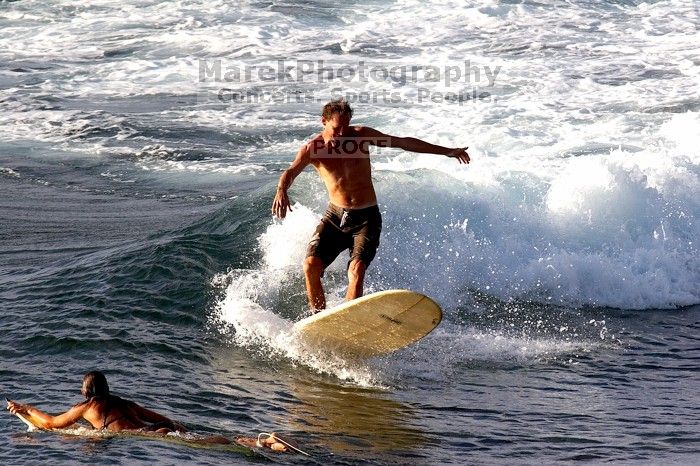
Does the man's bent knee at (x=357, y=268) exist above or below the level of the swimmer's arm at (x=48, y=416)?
above

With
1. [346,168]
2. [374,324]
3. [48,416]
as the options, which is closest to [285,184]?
[346,168]

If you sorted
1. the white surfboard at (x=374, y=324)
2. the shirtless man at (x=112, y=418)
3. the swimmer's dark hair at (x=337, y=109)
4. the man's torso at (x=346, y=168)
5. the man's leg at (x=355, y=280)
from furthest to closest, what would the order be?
1. the man's leg at (x=355, y=280)
2. the man's torso at (x=346, y=168)
3. the swimmer's dark hair at (x=337, y=109)
4. the white surfboard at (x=374, y=324)
5. the shirtless man at (x=112, y=418)

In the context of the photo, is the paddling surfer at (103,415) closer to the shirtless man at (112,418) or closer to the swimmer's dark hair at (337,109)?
the shirtless man at (112,418)

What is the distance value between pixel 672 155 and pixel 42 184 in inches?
327

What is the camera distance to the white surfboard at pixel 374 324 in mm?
8077

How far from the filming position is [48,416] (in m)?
6.82

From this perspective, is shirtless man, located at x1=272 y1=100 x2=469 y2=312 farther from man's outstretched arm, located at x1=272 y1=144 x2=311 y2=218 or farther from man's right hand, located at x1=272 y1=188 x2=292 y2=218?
man's right hand, located at x1=272 y1=188 x2=292 y2=218

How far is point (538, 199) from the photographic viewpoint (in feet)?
42.1

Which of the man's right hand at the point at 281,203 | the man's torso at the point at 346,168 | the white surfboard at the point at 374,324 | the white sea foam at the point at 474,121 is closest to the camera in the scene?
the man's right hand at the point at 281,203

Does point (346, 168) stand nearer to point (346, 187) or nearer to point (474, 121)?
point (346, 187)

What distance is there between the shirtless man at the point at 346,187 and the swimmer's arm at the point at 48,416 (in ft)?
7.82

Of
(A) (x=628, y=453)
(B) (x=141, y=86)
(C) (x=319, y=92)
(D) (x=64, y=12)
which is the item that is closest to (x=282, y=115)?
(C) (x=319, y=92)

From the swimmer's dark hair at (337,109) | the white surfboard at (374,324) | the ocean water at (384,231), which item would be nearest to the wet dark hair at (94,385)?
the ocean water at (384,231)

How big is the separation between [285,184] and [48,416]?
94.1 inches
